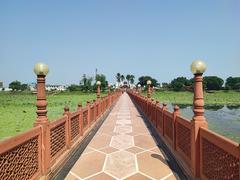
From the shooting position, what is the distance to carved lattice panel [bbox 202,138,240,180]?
111 inches

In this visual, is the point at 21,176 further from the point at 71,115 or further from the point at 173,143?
the point at 173,143

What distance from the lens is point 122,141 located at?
7.60m

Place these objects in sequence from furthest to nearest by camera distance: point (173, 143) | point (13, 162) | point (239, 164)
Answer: point (173, 143), point (13, 162), point (239, 164)

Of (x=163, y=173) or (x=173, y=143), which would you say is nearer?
(x=163, y=173)

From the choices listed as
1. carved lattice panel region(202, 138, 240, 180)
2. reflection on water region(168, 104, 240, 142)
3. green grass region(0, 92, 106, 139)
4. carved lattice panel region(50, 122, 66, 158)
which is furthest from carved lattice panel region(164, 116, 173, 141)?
reflection on water region(168, 104, 240, 142)

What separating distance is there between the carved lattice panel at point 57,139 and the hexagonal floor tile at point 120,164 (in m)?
1.15

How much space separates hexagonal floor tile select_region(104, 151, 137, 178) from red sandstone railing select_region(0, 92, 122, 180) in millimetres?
1087

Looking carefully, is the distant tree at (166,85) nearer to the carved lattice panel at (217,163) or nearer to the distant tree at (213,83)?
the distant tree at (213,83)

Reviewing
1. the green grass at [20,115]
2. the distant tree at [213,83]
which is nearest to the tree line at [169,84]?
the distant tree at [213,83]

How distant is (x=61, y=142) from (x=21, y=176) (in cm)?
Answer: 223

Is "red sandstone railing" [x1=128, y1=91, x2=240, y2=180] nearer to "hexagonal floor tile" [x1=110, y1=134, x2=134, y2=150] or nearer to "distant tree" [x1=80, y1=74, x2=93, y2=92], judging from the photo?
"hexagonal floor tile" [x1=110, y1=134, x2=134, y2=150]

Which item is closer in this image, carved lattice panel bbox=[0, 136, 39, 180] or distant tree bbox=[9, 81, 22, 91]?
carved lattice panel bbox=[0, 136, 39, 180]

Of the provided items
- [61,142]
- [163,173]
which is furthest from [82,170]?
[163,173]

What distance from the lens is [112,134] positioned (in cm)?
886
